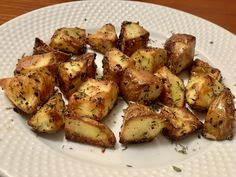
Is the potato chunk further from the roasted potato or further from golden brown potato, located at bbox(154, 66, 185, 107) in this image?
the roasted potato

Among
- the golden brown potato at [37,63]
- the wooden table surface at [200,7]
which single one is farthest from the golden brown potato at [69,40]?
the wooden table surface at [200,7]

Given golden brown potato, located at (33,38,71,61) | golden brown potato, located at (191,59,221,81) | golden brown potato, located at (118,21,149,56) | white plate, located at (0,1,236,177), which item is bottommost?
white plate, located at (0,1,236,177)

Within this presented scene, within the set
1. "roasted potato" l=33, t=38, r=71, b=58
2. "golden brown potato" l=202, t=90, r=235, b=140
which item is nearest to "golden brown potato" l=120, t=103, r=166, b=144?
"golden brown potato" l=202, t=90, r=235, b=140

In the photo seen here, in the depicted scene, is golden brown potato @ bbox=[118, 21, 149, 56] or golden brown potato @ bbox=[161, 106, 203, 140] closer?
golden brown potato @ bbox=[161, 106, 203, 140]

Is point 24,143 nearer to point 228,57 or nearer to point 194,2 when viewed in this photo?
point 228,57

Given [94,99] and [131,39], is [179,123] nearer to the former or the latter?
[94,99]

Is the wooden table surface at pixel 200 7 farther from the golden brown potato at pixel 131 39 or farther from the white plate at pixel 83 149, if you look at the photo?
the golden brown potato at pixel 131 39

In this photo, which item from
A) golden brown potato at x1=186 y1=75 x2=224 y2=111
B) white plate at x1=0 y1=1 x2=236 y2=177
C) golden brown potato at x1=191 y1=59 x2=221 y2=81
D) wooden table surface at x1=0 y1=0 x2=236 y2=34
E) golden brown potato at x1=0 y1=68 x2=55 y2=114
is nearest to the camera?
white plate at x1=0 y1=1 x2=236 y2=177
